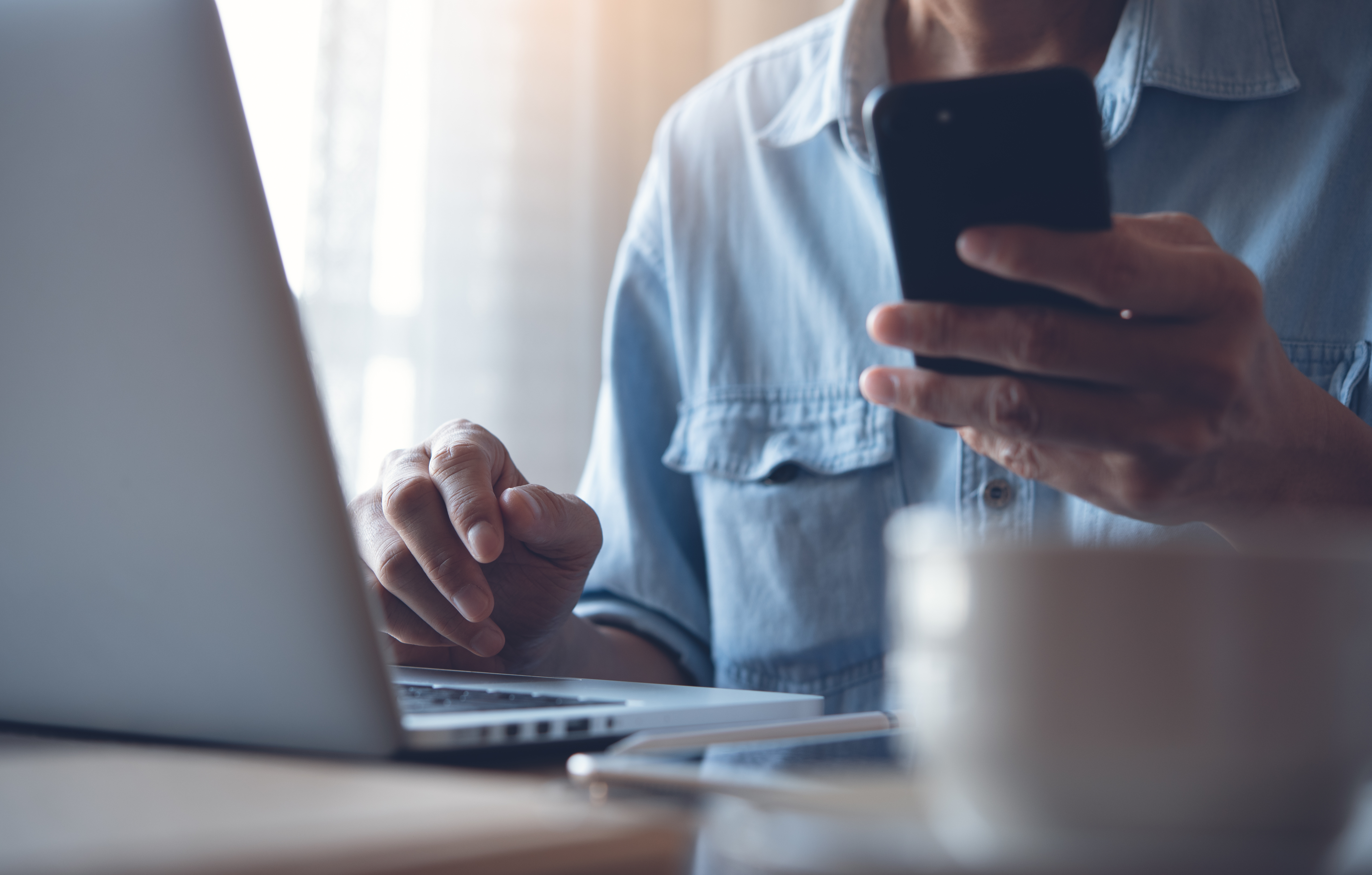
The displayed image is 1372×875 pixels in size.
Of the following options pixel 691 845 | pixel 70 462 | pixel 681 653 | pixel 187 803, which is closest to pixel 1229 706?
pixel 691 845

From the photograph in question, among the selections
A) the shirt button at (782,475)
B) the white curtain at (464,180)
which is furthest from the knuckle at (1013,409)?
the white curtain at (464,180)

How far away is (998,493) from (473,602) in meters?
0.50

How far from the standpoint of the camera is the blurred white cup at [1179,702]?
194mm

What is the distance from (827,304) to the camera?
1.01 metres

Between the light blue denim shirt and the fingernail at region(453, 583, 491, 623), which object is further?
the light blue denim shirt

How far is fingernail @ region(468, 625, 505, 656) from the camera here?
633mm

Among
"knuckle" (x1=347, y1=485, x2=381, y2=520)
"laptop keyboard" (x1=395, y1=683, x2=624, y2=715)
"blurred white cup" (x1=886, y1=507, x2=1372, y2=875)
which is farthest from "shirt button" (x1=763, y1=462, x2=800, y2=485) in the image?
"blurred white cup" (x1=886, y1=507, x2=1372, y2=875)

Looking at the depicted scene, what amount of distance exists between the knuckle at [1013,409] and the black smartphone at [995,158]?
1.6 inches

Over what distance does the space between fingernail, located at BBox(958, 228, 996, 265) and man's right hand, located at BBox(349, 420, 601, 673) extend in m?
0.30

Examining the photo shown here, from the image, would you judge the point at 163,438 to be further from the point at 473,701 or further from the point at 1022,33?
the point at 1022,33

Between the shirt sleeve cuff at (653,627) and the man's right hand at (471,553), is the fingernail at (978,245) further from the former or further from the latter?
the shirt sleeve cuff at (653,627)

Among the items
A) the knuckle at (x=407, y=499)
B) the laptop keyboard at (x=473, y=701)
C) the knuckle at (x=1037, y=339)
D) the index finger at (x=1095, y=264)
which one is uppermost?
the index finger at (x=1095, y=264)

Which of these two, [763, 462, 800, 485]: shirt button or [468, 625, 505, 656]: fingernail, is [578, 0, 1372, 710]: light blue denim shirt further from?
[468, 625, 505, 656]: fingernail

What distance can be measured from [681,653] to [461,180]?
3.48 feet
